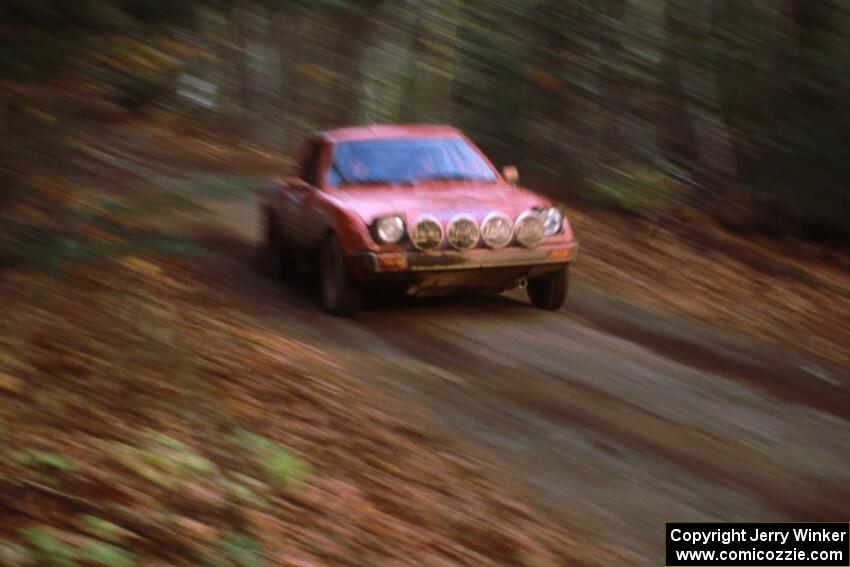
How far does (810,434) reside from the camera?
8586 millimetres

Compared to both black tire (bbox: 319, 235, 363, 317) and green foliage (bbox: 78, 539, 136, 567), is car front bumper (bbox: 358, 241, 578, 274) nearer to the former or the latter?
black tire (bbox: 319, 235, 363, 317)

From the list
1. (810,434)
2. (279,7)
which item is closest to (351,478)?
(279,7)

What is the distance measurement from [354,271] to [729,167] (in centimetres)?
918

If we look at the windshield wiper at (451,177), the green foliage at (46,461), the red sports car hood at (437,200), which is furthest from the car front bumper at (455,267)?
the green foliage at (46,461)

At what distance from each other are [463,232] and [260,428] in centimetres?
353

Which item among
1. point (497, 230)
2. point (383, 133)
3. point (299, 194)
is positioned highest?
point (383, 133)

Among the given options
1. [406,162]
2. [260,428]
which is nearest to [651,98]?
[406,162]

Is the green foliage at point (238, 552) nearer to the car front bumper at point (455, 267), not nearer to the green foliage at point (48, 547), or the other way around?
the green foliage at point (48, 547)

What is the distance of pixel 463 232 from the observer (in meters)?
10.4

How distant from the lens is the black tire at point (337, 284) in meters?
10.6

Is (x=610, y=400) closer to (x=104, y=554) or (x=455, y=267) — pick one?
(x=455, y=267)

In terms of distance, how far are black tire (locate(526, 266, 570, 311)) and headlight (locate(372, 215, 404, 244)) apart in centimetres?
161

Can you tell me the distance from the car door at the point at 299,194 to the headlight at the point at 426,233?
57.8 inches

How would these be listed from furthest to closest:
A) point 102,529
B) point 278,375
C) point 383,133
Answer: point 383,133 < point 278,375 < point 102,529
